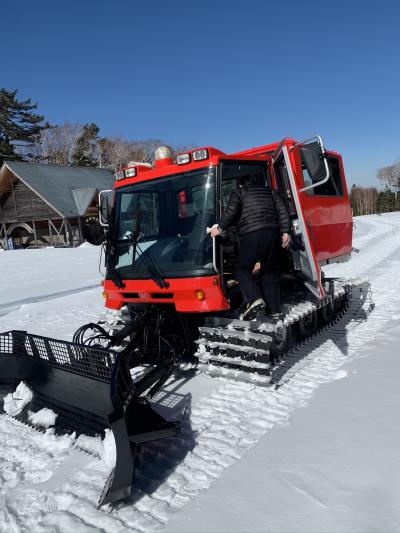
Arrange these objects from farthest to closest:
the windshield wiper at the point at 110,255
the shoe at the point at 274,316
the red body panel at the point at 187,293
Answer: the windshield wiper at the point at 110,255, the shoe at the point at 274,316, the red body panel at the point at 187,293

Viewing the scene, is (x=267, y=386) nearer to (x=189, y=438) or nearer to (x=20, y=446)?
(x=189, y=438)

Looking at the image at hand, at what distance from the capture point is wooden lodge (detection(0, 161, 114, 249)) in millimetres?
28094

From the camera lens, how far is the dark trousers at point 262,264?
14.0 ft

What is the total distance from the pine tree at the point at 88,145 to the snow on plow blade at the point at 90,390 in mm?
50574

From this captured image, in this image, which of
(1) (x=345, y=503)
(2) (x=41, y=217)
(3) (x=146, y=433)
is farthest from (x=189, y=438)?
(2) (x=41, y=217)

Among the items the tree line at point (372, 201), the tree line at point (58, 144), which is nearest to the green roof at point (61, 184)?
the tree line at point (58, 144)

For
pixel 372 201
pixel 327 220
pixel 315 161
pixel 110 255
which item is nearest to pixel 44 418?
pixel 110 255

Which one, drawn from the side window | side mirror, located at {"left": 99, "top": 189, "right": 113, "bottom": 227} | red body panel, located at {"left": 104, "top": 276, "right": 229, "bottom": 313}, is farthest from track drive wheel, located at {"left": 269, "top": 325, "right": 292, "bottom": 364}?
side mirror, located at {"left": 99, "top": 189, "right": 113, "bottom": 227}

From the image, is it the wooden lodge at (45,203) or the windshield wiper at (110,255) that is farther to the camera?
the wooden lodge at (45,203)

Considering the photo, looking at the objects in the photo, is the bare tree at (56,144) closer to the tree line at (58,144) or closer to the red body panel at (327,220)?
the tree line at (58,144)

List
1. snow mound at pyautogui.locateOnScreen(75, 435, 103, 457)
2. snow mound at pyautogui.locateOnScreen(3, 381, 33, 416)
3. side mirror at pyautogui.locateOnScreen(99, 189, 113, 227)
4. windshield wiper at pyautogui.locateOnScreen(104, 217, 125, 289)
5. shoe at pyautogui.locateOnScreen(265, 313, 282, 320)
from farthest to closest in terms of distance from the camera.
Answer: side mirror at pyautogui.locateOnScreen(99, 189, 113, 227), windshield wiper at pyautogui.locateOnScreen(104, 217, 125, 289), shoe at pyautogui.locateOnScreen(265, 313, 282, 320), snow mound at pyautogui.locateOnScreen(3, 381, 33, 416), snow mound at pyautogui.locateOnScreen(75, 435, 103, 457)

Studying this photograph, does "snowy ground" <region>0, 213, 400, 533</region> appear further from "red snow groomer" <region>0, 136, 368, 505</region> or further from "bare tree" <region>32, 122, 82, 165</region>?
"bare tree" <region>32, 122, 82, 165</region>

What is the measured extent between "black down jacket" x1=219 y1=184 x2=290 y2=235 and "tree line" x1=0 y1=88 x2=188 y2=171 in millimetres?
42884

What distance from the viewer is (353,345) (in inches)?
220
